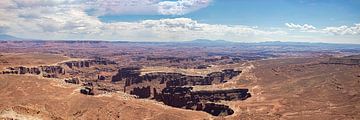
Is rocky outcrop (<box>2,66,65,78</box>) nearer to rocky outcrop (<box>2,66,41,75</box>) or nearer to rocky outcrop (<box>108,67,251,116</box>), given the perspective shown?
rocky outcrop (<box>2,66,41,75</box>)

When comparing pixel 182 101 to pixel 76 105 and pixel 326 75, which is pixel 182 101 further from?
pixel 326 75

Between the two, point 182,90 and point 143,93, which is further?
point 143,93

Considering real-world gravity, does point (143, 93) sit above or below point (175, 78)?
below

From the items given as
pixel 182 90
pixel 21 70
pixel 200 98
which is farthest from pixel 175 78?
pixel 21 70

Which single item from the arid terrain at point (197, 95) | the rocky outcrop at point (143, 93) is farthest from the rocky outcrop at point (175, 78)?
the rocky outcrop at point (143, 93)

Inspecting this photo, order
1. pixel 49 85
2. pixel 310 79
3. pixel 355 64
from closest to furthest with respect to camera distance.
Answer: pixel 49 85, pixel 310 79, pixel 355 64

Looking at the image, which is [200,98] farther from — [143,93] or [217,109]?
[143,93]

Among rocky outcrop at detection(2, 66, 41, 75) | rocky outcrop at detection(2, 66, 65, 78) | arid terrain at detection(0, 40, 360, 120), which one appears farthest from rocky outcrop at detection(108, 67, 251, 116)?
rocky outcrop at detection(2, 66, 41, 75)

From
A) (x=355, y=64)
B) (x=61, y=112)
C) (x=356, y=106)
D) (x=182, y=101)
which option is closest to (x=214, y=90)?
(x=182, y=101)

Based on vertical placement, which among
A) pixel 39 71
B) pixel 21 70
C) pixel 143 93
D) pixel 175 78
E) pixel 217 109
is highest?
pixel 21 70

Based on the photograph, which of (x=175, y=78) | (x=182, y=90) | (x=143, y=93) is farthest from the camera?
(x=175, y=78)

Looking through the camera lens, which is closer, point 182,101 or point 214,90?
point 182,101
